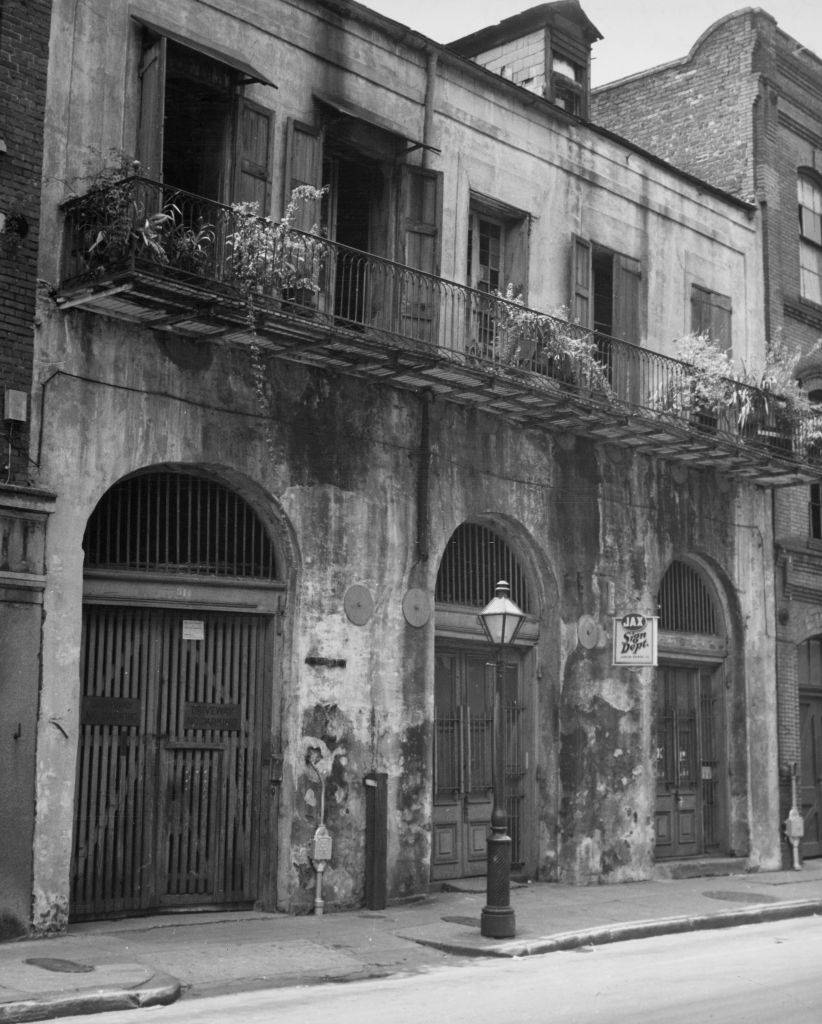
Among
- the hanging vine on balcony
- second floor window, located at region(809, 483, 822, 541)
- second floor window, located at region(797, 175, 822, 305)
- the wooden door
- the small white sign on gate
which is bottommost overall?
the wooden door

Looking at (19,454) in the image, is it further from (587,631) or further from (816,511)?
(816,511)

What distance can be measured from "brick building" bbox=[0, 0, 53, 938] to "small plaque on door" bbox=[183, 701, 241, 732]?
1843 millimetres

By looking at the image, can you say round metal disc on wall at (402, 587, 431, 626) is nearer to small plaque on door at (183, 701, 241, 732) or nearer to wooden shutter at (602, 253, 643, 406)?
small plaque on door at (183, 701, 241, 732)

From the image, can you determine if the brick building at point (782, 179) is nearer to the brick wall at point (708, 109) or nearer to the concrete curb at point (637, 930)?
the brick wall at point (708, 109)

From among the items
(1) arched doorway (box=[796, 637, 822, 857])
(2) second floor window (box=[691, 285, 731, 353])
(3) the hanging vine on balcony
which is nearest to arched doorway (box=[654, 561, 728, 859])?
(1) arched doorway (box=[796, 637, 822, 857])

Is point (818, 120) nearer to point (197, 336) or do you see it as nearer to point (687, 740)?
point (687, 740)

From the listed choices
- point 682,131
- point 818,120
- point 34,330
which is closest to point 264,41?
point 34,330

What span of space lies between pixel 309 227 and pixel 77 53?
3.07 metres

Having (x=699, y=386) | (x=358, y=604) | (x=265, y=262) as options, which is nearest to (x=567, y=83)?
(x=699, y=386)

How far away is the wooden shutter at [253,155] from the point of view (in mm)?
13930

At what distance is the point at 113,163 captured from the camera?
1288cm

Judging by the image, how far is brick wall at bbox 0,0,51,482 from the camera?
11.9m

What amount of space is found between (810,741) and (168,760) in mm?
11918

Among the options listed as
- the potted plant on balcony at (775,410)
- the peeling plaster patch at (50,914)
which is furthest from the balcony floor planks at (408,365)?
the peeling plaster patch at (50,914)
